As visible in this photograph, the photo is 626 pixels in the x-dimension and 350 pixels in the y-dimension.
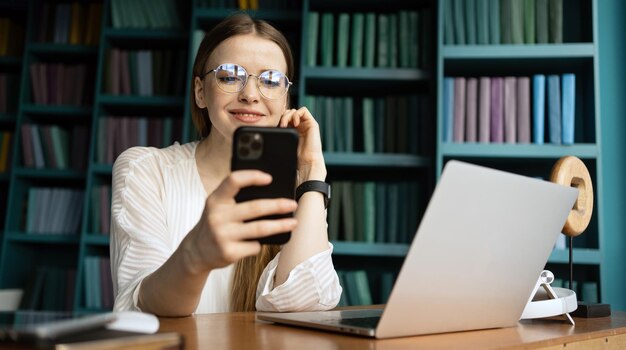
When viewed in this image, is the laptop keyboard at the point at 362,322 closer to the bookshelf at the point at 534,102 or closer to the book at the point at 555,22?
the bookshelf at the point at 534,102

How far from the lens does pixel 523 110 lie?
8.05 feet

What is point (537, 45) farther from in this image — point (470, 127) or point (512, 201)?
point (512, 201)

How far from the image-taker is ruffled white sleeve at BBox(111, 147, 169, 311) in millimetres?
1111

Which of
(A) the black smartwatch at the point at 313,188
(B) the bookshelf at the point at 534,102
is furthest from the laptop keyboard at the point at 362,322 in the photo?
(B) the bookshelf at the point at 534,102

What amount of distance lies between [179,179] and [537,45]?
1694 millimetres

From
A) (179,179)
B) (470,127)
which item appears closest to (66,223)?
(179,179)

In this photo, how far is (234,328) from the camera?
81 centimetres

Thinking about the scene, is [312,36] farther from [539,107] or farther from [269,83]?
[269,83]

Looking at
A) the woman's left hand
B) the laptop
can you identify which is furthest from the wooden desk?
the woman's left hand

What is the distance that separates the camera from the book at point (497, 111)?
8.10 ft

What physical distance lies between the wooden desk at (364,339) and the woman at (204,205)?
75 millimetres

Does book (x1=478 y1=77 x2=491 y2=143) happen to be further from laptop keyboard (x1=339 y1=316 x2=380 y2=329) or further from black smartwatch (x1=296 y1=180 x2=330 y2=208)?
laptop keyboard (x1=339 y1=316 x2=380 y2=329)

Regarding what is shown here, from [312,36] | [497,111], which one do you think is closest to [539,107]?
[497,111]

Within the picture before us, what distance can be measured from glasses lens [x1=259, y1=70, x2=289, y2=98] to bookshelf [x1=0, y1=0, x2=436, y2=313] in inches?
46.4
